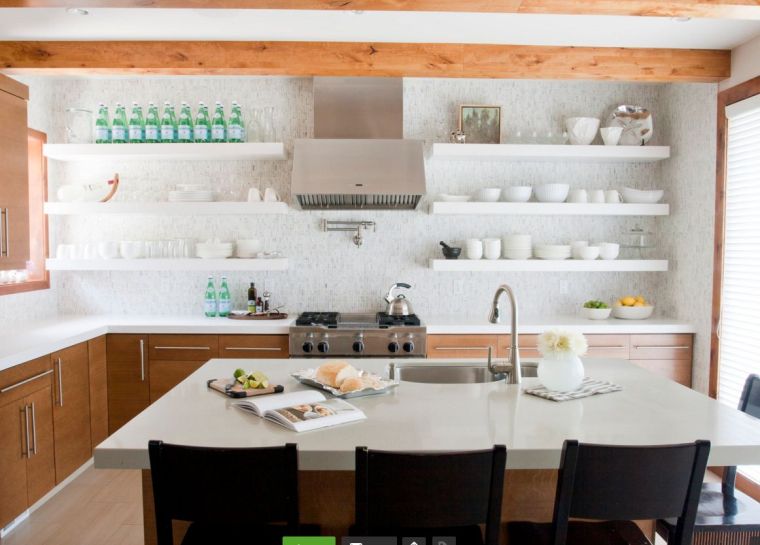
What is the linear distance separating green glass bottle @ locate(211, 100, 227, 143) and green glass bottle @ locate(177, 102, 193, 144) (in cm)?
17

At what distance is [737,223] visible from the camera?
3.62m

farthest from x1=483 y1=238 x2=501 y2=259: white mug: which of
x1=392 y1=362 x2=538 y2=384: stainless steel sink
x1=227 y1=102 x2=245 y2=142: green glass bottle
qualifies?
x1=227 y1=102 x2=245 y2=142: green glass bottle

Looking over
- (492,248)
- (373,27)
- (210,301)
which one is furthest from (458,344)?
(373,27)

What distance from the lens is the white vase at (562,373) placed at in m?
2.16

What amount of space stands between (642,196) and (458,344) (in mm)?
1841

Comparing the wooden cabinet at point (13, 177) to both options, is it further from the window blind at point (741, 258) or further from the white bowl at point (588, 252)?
the window blind at point (741, 258)

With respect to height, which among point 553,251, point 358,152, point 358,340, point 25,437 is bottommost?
point 25,437

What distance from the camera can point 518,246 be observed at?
444 centimetres

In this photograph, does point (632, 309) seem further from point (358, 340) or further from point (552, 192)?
point (358, 340)

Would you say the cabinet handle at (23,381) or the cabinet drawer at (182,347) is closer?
the cabinet handle at (23,381)

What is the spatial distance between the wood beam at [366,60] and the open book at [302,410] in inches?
99.2

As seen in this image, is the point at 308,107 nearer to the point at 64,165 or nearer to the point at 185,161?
the point at 185,161

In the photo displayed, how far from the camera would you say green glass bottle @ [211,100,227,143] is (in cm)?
430

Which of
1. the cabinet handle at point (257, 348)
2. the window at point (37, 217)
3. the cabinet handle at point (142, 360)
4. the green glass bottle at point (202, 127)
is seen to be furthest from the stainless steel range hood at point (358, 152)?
the window at point (37, 217)
